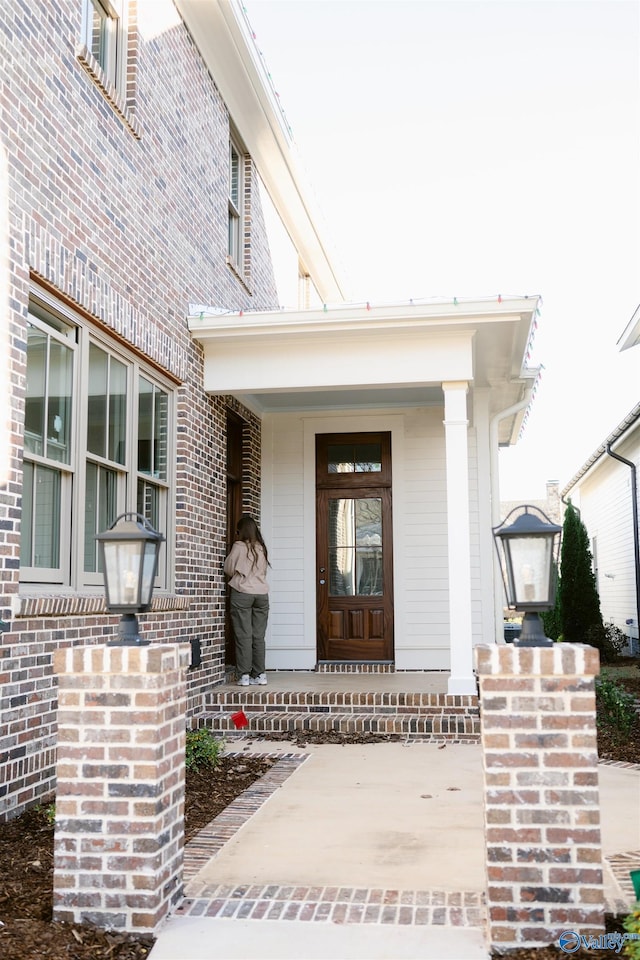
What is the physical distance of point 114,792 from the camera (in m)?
2.93

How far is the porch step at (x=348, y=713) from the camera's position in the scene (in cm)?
662

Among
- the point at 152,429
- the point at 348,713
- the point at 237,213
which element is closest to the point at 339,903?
the point at 348,713

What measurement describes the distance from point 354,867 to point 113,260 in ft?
13.8

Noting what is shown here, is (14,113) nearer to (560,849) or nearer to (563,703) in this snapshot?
(563,703)

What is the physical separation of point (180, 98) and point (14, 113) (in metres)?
3.14

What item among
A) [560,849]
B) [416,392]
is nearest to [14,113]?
[560,849]

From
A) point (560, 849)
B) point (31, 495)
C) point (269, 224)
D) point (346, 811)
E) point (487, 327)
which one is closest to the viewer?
point (560, 849)

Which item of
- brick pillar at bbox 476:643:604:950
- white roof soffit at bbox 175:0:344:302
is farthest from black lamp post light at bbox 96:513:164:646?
white roof soffit at bbox 175:0:344:302

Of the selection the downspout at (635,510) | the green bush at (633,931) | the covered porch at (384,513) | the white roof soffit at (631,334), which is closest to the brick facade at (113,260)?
the covered porch at (384,513)

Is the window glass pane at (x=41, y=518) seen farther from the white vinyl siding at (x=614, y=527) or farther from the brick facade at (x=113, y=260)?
the white vinyl siding at (x=614, y=527)

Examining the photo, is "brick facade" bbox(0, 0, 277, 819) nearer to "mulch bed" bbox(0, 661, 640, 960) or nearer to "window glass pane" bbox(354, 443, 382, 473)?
"mulch bed" bbox(0, 661, 640, 960)

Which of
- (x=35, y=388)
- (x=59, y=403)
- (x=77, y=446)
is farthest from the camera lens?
(x=77, y=446)

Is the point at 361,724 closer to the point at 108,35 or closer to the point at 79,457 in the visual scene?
the point at 79,457

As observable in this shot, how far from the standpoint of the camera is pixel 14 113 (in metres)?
4.55
